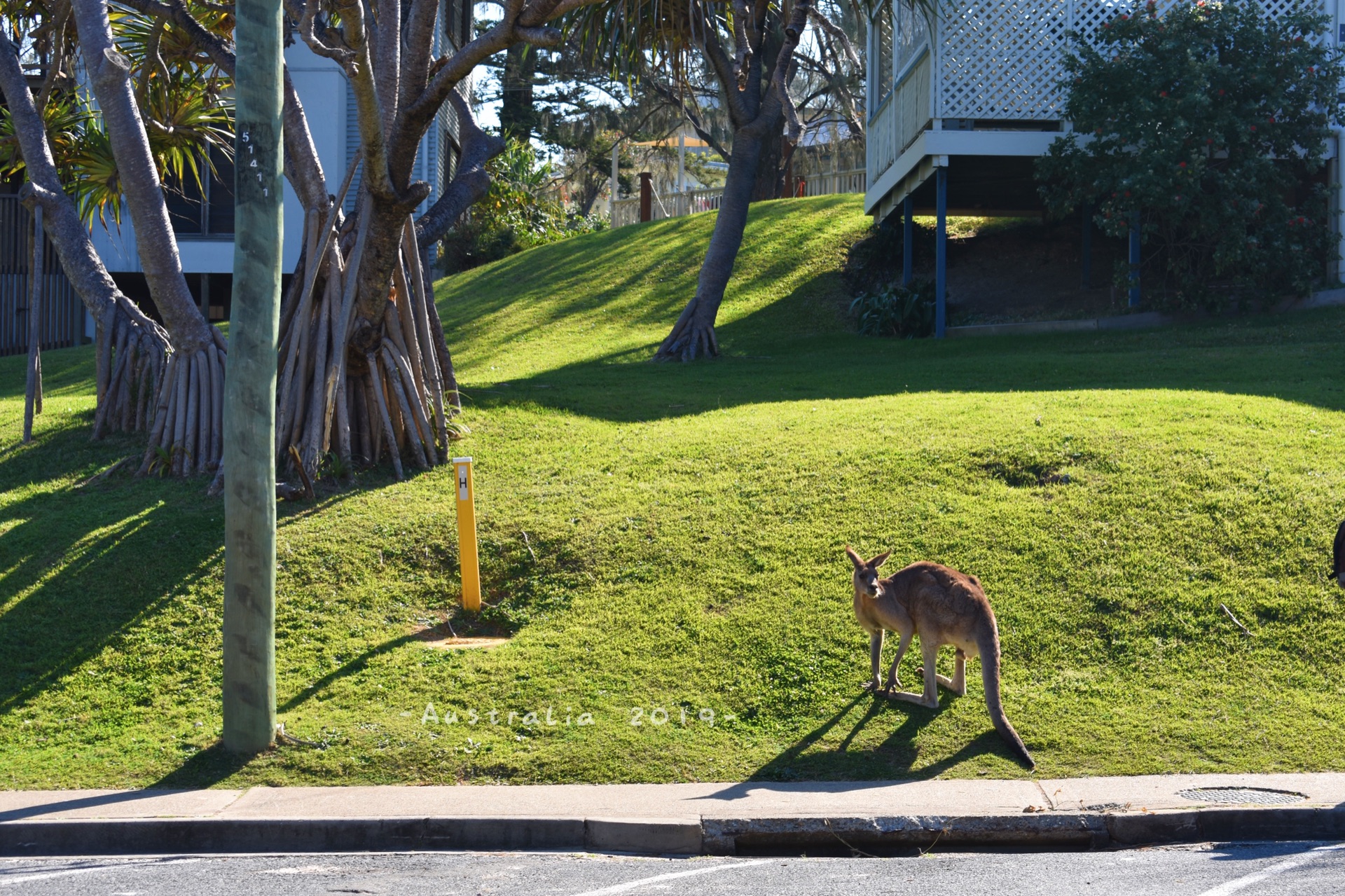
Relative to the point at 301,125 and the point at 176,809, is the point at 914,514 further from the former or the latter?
the point at 301,125

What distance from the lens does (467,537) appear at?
876 cm

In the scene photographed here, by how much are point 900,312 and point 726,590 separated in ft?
35.8

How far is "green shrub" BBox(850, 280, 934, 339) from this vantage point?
18.8 metres

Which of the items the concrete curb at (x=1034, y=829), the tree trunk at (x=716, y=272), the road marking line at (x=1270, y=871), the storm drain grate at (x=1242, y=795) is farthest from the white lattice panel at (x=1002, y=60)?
the road marking line at (x=1270, y=871)

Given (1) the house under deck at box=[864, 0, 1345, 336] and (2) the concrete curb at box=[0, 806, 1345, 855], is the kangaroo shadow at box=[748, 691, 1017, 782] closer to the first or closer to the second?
(2) the concrete curb at box=[0, 806, 1345, 855]

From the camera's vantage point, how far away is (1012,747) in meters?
6.81

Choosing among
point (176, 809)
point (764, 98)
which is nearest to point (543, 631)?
point (176, 809)

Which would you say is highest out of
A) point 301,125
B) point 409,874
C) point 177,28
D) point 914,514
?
point 177,28

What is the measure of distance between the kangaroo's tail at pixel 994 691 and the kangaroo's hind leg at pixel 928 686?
1.20 feet

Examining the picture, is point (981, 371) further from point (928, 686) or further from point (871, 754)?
point (871, 754)

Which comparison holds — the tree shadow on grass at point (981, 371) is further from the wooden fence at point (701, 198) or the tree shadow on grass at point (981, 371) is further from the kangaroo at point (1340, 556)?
the wooden fence at point (701, 198)

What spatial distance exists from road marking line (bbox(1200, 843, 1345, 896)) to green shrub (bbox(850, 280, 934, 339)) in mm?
13295

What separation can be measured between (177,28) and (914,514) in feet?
29.5

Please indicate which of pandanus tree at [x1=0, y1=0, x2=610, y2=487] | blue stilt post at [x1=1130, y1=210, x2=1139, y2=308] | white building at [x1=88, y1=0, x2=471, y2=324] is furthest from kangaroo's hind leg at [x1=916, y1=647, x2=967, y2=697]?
white building at [x1=88, y1=0, x2=471, y2=324]
